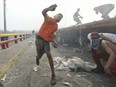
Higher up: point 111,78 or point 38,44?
point 38,44

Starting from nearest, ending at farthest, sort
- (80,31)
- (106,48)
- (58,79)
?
→ (106,48)
(58,79)
(80,31)

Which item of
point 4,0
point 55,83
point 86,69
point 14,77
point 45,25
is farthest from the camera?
point 4,0

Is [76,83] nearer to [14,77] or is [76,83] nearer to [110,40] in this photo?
[110,40]

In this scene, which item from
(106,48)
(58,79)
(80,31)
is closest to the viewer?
(106,48)

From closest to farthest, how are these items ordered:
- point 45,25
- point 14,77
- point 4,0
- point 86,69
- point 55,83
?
point 55,83, point 45,25, point 14,77, point 86,69, point 4,0

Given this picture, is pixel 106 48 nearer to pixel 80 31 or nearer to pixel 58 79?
pixel 58 79

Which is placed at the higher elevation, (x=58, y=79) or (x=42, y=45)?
(x=42, y=45)

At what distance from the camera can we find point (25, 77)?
24.3 feet

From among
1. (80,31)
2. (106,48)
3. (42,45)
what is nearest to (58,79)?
(42,45)

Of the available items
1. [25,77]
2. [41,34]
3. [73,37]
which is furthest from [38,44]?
[73,37]

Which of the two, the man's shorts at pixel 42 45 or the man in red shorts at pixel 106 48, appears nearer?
the man in red shorts at pixel 106 48

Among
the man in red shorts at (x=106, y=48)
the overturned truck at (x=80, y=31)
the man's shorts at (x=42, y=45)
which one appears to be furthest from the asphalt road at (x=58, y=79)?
the overturned truck at (x=80, y=31)

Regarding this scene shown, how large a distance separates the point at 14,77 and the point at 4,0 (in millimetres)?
46493

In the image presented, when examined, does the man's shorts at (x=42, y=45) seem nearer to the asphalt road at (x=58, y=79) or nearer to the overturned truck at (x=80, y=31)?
the asphalt road at (x=58, y=79)
